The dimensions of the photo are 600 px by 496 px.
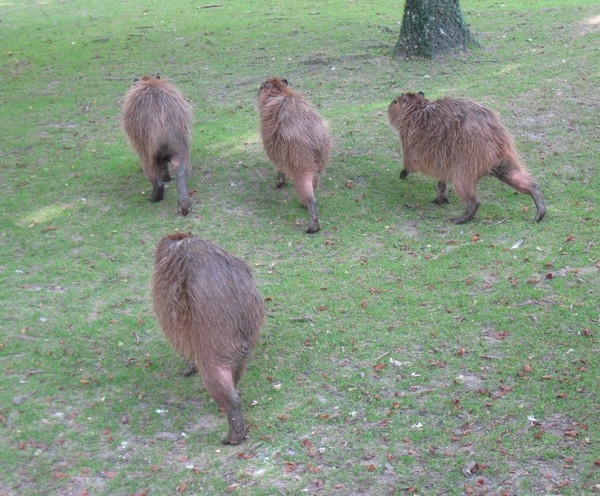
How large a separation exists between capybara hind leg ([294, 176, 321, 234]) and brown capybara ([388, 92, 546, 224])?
995mm

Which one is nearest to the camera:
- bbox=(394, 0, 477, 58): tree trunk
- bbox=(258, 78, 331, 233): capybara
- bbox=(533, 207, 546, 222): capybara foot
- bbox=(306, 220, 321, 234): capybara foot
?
bbox=(533, 207, 546, 222): capybara foot

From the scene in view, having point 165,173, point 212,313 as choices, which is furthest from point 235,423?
point 165,173

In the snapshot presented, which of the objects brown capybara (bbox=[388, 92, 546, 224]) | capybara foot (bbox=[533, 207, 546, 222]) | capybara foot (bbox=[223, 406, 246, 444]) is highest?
brown capybara (bbox=[388, 92, 546, 224])

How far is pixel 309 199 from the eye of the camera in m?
6.28

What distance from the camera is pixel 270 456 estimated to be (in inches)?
148

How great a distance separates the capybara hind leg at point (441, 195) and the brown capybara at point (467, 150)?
235mm

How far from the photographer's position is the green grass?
370cm

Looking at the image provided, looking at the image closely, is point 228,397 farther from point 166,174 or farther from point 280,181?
point 166,174

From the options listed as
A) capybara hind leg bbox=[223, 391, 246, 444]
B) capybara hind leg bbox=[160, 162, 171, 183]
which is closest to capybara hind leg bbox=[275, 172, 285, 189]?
capybara hind leg bbox=[160, 162, 171, 183]

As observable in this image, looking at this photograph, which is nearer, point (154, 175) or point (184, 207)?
point (184, 207)

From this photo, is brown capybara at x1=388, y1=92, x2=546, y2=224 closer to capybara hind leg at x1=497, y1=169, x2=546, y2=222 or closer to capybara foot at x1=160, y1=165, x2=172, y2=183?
capybara hind leg at x1=497, y1=169, x2=546, y2=222

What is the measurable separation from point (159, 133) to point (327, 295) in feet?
7.91

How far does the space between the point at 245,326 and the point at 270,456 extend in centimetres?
73

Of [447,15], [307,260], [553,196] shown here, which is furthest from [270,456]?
[447,15]
